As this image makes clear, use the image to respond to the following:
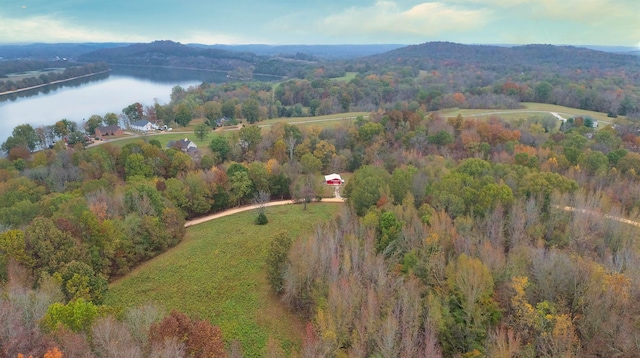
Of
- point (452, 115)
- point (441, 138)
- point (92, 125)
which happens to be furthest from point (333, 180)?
point (92, 125)

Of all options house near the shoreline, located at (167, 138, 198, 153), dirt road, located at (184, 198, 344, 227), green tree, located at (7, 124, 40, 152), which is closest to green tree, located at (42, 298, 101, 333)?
dirt road, located at (184, 198, 344, 227)

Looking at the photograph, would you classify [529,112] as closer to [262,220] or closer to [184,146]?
[184,146]

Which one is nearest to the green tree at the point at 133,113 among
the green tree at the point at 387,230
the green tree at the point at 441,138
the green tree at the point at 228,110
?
the green tree at the point at 228,110

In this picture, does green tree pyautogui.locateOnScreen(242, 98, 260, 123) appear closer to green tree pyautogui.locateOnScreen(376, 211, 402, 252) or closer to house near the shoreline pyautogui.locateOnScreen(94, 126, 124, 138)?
house near the shoreline pyautogui.locateOnScreen(94, 126, 124, 138)

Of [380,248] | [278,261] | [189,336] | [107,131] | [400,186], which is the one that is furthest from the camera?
[107,131]

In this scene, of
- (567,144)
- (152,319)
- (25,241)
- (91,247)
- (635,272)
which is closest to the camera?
(152,319)

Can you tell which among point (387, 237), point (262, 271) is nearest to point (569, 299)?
point (387, 237)

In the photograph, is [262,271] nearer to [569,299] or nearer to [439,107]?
[569,299]
